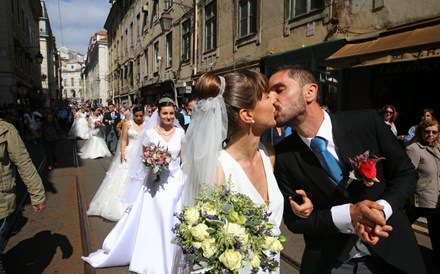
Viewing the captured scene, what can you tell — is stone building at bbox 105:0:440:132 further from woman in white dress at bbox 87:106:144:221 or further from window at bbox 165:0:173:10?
woman in white dress at bbox 87:106:144:221

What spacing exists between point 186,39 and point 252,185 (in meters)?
17.9

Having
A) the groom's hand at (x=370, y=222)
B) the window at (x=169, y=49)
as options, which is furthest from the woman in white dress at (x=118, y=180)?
the window at (x=169, y=49)

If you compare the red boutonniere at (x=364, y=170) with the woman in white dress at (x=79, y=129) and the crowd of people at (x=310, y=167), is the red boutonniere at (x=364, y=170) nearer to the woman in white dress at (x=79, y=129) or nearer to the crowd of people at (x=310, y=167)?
the crowd of people at (x=310, y=167)

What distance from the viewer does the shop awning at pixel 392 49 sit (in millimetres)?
5738

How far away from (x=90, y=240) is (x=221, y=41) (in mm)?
11537

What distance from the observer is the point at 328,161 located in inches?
78.5

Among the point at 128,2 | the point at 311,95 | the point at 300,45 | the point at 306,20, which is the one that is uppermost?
the point at 128,2

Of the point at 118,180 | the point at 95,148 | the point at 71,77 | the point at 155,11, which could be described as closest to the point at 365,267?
the point at 118,180

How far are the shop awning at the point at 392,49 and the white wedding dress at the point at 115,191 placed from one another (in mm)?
4672

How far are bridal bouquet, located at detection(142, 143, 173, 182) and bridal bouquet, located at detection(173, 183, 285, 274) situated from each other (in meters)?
2.31

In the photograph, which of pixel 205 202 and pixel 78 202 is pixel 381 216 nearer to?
pixel 205 202

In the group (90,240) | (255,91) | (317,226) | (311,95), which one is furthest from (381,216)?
(90,240)

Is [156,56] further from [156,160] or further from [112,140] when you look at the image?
[156,160]

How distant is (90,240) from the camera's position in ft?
A: 16.0
